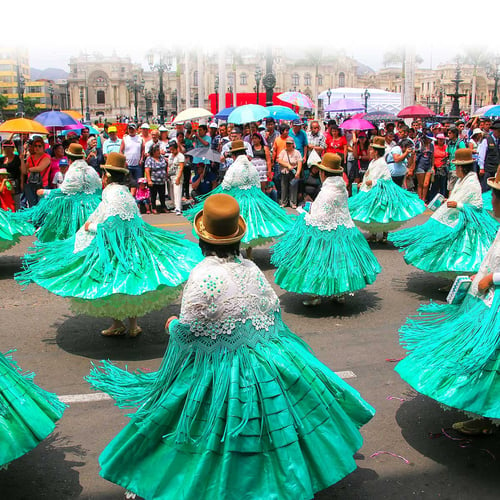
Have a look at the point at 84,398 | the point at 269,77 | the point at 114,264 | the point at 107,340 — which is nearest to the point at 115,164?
the point at 114,264

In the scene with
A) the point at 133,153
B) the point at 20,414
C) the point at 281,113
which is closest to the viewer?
the point at 20,414

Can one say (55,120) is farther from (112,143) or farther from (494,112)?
(494,112)

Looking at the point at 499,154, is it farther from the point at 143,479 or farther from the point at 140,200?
the point at 143,479

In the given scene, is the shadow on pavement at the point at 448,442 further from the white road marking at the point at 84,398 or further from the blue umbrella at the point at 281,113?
the blue umbrella at the point at 281,113

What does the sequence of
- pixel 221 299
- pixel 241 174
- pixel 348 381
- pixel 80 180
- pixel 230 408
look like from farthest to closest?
pixel 241 174 < pixel 80 180 < pixel 348 381 < pixel 221 299 < pixel 230 408

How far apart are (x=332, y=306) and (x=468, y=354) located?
3.55 metres

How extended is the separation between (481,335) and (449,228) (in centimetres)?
368

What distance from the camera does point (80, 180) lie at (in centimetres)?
870

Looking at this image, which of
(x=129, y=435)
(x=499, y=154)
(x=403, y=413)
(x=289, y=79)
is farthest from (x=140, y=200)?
(x=289, y=79)

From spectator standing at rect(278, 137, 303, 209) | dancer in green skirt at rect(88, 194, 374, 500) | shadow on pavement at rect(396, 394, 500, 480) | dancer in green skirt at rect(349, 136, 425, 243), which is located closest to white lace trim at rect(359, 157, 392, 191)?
dancer in green skirt at rect(349, 136, 425, 243)

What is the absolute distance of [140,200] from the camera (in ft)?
46.0

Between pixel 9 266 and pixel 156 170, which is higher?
pixel 156 170

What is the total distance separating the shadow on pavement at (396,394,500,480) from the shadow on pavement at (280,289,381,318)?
7.66 feet

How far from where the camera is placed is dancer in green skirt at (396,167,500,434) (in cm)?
390
